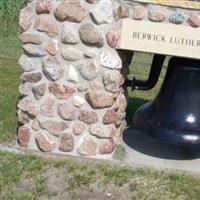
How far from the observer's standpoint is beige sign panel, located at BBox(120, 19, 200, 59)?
5.64 metres

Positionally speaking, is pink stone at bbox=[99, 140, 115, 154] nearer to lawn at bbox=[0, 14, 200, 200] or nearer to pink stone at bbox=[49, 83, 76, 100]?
lawn at bbox=[0, 14, 200, 200]

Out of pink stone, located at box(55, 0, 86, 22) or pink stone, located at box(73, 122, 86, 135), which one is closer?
pink stone, located at box(55, 0, 86, 22)

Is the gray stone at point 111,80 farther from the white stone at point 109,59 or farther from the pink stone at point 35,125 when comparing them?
the pink stone at point 35,125

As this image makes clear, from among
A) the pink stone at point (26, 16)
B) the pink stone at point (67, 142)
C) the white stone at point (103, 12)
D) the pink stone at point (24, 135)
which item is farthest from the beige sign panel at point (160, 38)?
the pink stone at point (24, 135)

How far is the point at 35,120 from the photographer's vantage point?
5.88 metres

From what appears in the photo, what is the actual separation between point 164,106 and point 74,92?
847 millimetres

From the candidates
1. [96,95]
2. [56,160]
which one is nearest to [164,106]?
[96,95]

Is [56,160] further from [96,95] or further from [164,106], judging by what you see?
[164,106]

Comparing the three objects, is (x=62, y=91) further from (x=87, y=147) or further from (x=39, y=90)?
(x=87, y=147)

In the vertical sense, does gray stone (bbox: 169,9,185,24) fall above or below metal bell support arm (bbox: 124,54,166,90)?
above

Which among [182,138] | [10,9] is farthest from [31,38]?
[10,9]

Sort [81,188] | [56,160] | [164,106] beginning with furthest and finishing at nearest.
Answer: [164,106], [56,160], [81,188]

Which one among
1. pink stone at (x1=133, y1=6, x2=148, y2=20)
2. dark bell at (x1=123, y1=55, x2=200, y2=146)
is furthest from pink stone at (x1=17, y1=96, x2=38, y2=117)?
pink stone at (x1=133, y1=6, x2=148, y2=20)

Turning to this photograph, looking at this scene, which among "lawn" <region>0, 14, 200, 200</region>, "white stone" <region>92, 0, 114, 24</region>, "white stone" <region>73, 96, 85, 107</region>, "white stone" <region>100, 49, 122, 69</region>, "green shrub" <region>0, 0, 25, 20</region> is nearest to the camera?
"lawn" <region>0, 14, 200, 200</region>
